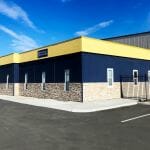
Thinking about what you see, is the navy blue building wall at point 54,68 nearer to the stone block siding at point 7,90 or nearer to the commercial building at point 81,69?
the commercial building at point 81,69

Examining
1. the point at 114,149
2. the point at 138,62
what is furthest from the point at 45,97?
the point at 114,149

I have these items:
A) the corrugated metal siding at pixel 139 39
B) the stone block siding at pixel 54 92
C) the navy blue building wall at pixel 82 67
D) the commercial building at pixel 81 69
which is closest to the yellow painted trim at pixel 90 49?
the commercial building at pixel 81 69

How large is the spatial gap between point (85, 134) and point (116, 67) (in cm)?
1517

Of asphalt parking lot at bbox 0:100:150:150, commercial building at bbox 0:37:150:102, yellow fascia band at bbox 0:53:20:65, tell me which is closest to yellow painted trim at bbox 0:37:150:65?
commercial building at bbox 0:37:150:102

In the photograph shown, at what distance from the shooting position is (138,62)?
27.2 metres

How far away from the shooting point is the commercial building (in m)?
21.3

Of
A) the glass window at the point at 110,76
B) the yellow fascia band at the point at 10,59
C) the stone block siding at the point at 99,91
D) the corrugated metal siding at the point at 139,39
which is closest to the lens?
A: the stone block siding at the point at 99,91

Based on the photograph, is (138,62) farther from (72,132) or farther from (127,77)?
(72,132)

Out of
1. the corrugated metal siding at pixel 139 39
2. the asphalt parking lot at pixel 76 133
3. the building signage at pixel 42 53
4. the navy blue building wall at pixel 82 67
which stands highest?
the corrugated metal siding at pixel 139 39

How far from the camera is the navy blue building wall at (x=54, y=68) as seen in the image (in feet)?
70.8

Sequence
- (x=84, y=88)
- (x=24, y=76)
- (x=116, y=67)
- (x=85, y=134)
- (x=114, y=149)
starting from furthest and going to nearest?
(x=24, y=76) → (x=116, y=67) → (x=84, y=88) → (x=85, y=134) → (x=114, y=149)

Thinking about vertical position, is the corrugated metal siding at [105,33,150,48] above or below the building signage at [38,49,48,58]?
above

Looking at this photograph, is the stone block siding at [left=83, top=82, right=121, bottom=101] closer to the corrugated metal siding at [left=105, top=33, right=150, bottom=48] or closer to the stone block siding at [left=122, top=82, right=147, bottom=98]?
the stone block siding at [left=122, top=82, right=147, bottom=98]

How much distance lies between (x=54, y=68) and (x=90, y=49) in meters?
4.62
